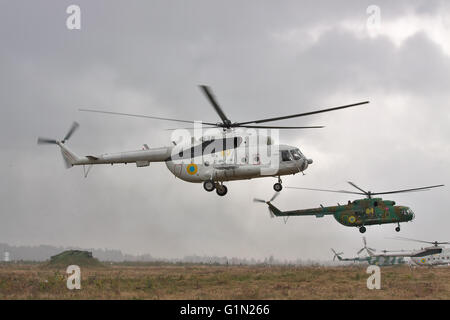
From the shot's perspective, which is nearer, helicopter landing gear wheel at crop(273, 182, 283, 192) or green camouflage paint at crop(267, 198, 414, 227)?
helicopter landing gear wheel at crop(273, 182, 283, 192)

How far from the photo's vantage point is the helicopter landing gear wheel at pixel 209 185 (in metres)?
29.8

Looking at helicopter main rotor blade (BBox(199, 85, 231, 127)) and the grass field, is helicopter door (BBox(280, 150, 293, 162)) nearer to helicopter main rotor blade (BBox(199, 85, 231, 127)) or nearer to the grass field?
helicopter main rotor blade (BBox(199, 85, 231, 127))

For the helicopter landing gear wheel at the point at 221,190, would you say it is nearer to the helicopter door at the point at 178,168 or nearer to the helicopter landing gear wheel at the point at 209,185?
the helicopter landing gear wheel at the point at 209,185

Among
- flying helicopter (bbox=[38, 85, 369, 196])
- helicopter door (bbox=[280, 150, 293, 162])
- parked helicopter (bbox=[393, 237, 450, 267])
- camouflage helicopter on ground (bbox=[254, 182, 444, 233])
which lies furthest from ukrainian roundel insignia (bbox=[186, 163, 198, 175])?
Result: parked helicopter (bbox=[393, 237, 450, 267])

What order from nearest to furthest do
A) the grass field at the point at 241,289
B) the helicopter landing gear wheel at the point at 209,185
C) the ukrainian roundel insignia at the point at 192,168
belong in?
the grass field at the point at 241,289
the helicopter landing gear wheel at the point at 209,185
the ukrainian roundel insignia at the point at 192,168

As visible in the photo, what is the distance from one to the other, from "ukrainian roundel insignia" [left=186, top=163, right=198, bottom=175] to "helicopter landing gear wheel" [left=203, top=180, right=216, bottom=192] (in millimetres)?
1046

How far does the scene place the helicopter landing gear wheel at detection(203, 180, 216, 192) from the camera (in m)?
29.8

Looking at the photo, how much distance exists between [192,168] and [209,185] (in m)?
1.61

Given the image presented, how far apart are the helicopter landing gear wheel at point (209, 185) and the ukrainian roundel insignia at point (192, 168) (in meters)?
1.05

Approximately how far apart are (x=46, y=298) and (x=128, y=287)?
4.97 meters

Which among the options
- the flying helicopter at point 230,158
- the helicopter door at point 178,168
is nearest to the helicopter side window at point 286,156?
the flying helicopter at point 230,158

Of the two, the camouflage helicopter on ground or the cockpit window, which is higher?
the cockpit window
